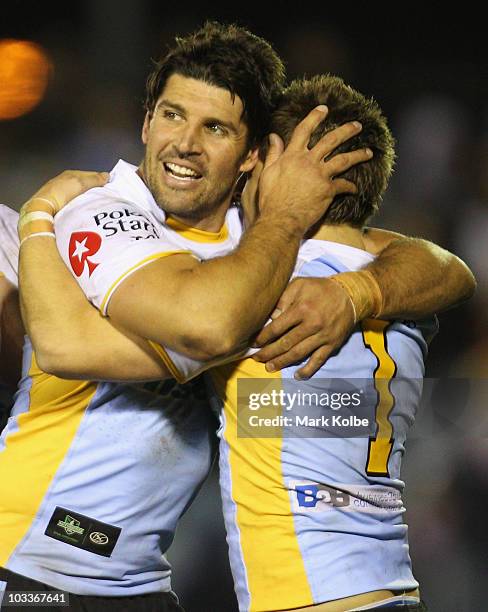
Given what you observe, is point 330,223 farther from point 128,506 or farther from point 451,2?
point 451,2

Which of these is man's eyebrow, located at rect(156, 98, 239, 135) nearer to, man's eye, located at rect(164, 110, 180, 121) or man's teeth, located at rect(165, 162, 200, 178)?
man's eye, located at rect(164, 110, 180, 121)

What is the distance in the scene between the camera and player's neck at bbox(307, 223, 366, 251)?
1.78 m

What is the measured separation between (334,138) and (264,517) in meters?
0.78

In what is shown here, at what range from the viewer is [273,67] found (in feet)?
6.98

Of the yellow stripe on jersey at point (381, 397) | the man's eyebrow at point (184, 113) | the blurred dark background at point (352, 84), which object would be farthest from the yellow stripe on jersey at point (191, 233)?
the blurred dark background at point (352, 84)

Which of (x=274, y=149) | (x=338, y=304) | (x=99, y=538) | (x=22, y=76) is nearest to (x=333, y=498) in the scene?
(x=338, y=304)

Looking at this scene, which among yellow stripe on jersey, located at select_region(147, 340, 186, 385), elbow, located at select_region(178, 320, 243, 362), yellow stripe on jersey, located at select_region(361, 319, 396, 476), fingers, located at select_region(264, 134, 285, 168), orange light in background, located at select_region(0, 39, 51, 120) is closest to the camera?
elbow, located at select_region(178, 320, 243, 362)

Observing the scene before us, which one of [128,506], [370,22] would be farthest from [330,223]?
[370,22]

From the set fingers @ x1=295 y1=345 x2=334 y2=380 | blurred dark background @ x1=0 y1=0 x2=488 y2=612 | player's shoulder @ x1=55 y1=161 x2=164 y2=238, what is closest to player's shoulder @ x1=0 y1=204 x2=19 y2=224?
player's shoulder @ x1=55 y1=161 x2=164 y2=238

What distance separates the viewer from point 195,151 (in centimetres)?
197

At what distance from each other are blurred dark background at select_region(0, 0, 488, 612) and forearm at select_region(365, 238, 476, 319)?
2076 mm

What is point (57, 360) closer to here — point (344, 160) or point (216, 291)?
point (216, 291)

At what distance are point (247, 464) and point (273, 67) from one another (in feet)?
3.33

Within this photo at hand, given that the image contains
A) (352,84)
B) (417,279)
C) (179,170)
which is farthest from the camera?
(352,84)
